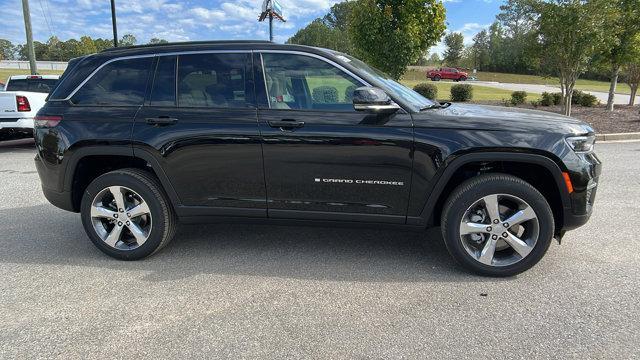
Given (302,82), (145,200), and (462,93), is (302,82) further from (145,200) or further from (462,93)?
(462,93)

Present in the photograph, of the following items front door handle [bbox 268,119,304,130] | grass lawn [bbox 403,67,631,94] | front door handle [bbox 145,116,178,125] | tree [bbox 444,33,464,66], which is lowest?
grass lawn [bbox 403,67,631,94]

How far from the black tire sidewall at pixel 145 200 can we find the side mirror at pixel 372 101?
191 cm

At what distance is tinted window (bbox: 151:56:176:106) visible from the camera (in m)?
3.75

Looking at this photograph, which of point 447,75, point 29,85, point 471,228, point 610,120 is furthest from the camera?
point 447,75

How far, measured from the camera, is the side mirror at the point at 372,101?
3.29m

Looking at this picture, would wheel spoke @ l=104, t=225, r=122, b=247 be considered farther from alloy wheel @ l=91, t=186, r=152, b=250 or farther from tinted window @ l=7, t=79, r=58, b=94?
tinted window @ l=7, t=79, r=58, b=94

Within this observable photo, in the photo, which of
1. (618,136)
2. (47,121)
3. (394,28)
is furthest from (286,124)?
(394,28)

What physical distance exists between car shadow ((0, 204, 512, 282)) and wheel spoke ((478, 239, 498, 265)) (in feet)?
0.50

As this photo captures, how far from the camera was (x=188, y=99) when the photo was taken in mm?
3721

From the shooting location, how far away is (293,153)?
11.5 feet

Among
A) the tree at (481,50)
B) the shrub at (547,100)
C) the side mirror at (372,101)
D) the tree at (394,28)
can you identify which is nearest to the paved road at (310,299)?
the side mirror at (372,101)

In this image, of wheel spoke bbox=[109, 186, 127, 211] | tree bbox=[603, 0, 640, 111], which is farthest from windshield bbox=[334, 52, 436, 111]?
tree bbox=[603, 0, 640, 111]

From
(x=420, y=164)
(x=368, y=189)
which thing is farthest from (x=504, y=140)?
(x=368, y=189)

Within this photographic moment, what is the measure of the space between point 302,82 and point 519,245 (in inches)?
85.4
